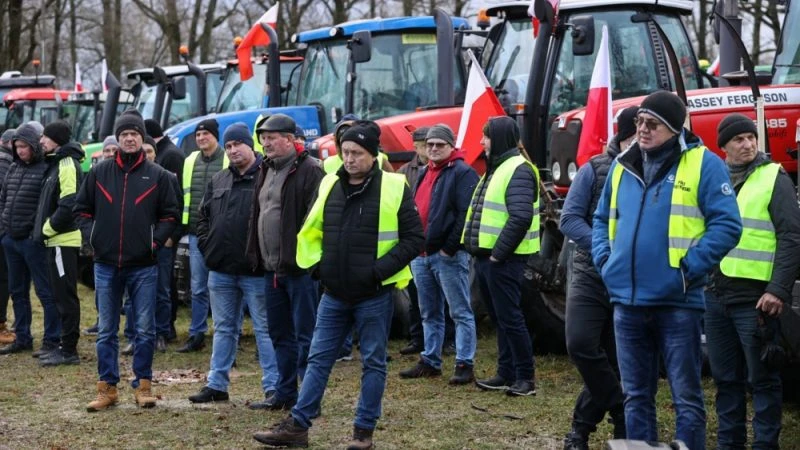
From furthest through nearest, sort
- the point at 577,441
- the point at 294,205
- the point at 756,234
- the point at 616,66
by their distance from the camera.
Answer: the point at 616,66 → the point at 294,205 → the point at 577,441 → the point at 756,234

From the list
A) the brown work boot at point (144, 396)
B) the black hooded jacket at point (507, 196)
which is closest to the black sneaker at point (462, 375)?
the black hooded jacket at point (507, 196)

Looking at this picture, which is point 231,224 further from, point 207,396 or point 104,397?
point 104,397

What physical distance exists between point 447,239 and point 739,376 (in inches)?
125

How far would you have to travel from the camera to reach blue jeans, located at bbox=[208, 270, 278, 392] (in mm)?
8508

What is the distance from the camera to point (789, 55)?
923cm

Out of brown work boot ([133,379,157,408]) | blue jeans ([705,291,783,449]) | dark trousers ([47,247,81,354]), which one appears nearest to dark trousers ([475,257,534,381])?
blue jeans ([705,291,783,449])

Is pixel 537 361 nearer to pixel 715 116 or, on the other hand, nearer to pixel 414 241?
pixel 715 116

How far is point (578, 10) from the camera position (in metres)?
10.9

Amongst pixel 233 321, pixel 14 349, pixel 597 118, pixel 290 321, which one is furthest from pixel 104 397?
pixel 597 118

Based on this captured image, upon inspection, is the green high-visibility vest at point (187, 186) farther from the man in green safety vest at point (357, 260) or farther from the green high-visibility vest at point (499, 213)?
the man in green safety vest at point (357, 260)

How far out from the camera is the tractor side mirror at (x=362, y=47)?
13266 millimetres

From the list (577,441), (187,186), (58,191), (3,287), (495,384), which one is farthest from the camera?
(3,287)

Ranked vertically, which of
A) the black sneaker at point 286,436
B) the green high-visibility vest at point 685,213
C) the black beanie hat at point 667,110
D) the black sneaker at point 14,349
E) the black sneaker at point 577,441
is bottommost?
the black sneaker at point 14,349

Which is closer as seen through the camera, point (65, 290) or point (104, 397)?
point (104, 397)
